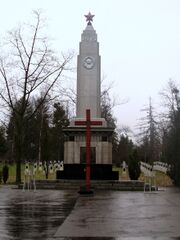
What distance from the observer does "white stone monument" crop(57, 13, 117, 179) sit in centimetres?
2641

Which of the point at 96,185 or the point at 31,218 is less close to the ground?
the point at 96,185

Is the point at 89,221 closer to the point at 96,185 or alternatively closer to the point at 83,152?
the point at 96,185

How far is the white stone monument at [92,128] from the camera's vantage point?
86.6 ft

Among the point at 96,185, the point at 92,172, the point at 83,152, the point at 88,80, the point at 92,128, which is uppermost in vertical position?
the point at 88,80

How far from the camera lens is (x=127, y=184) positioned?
2466 centimetres

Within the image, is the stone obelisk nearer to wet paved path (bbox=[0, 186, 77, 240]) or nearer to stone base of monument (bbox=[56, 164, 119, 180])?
stone base of monument (bbox=[56, 164, 119, 180])

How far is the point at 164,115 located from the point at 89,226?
148ft

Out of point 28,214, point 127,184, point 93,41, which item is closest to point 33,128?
point 93,41

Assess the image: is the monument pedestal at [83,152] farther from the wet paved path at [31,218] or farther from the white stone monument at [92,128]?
the wet paved path at [31,218]

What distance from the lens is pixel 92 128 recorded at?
2711cm

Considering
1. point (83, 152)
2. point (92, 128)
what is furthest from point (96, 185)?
point (92, 128)

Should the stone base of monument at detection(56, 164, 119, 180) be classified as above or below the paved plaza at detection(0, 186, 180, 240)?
above

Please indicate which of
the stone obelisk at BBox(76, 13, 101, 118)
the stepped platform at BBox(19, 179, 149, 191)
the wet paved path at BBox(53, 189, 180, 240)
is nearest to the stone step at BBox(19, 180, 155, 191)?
the stepped platform at BBox(19, 179, 149, 191)

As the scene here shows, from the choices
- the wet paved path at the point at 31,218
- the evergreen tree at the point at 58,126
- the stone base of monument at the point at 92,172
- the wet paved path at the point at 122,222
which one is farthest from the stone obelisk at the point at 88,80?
the evergreen tree at the point at 58,126
